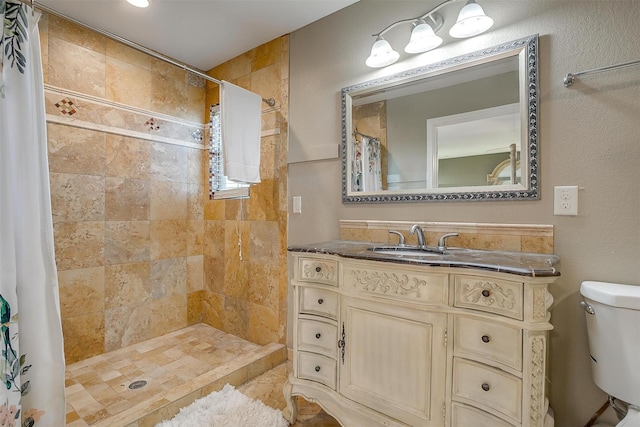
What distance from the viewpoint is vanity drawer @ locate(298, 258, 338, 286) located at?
141cm

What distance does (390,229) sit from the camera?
5.71ft

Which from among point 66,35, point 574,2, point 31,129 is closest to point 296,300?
point 31,129

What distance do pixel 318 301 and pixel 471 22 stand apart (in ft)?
4.94

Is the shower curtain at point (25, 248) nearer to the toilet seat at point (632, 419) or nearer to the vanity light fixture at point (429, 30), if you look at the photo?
the vanity light fixture at point (429, 30)

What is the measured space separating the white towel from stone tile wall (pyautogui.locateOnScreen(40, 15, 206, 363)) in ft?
3.13

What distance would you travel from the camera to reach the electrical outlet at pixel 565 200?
1.26 m

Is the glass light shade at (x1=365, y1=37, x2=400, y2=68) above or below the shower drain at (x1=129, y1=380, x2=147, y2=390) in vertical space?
above

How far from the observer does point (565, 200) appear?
1.28 metres

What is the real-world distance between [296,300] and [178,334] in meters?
1.67

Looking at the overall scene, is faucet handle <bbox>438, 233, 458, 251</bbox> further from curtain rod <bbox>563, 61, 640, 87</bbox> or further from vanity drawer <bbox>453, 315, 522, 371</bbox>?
curtain rod <bbox>563, 61, 640, 87</bbox>

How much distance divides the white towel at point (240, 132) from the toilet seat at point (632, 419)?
6.72 ft

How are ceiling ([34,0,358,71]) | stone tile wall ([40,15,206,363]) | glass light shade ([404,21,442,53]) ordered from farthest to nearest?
stone tile wall ([40,15,206,363])
ceiling ([34,0,358,71])
glass light shade ([404,21,442,53])

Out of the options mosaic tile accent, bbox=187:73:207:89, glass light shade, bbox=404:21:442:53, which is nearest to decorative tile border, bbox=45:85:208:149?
mosaic tile accent, bbox=187:73:207:89

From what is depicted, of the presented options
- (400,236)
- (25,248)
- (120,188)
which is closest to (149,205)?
(120,188)
